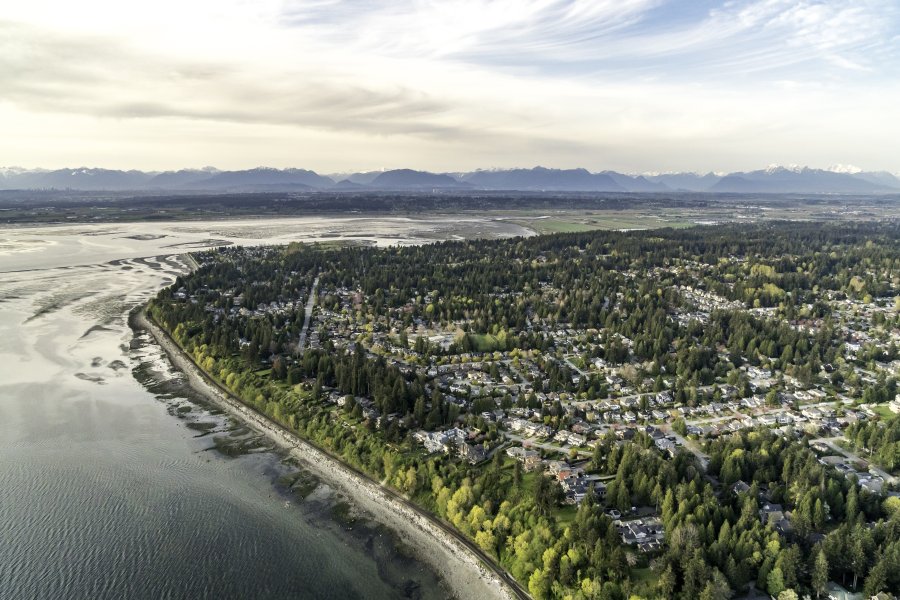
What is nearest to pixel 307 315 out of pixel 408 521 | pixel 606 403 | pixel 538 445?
pixel 606 403

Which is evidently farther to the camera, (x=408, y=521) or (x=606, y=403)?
(x=606, y=403)

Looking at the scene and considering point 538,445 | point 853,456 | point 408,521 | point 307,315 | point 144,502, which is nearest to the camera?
point 408,521

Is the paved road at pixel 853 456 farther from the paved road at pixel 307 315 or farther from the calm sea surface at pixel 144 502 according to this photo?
the paved road at pixel 307 315

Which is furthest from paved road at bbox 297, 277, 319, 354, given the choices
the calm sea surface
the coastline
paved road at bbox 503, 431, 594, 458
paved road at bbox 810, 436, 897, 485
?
paved road at bbox 810, 436, 897, 485

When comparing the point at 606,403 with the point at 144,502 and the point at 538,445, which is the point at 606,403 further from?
the point at 144,502

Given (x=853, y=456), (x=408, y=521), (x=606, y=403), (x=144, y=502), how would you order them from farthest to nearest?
(x=606, y=403) → (x=853, y=456) → (x=144, y=502) → (x=408, y=521)

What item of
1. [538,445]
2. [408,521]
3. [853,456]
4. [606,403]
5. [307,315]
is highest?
[307,315]

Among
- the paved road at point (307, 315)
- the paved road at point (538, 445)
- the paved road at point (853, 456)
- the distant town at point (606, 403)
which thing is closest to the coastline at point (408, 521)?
the distant town at point (606, 403)
